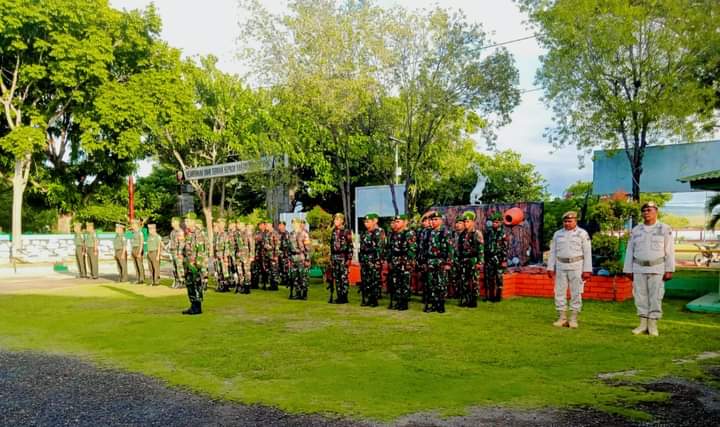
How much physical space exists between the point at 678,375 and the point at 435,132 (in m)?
12.0

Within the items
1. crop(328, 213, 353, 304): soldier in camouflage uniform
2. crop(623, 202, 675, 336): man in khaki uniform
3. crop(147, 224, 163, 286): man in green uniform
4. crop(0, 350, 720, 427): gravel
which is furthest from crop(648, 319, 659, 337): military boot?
crop(147, 224, 163, 286): man in green uniform

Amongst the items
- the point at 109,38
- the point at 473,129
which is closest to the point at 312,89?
the point at 473,129

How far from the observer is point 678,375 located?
5680 millimetres

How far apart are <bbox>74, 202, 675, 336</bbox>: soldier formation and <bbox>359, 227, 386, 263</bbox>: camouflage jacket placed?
2 centimetres

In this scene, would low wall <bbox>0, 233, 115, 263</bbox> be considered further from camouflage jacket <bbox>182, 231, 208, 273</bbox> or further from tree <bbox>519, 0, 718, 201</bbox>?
tree <bbox>519, 0, 718, 201</bbox>

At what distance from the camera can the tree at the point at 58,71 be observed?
2392 centimetres

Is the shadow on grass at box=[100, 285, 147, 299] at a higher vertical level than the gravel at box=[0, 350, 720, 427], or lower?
higher

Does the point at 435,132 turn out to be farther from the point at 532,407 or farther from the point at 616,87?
the point at 532,407

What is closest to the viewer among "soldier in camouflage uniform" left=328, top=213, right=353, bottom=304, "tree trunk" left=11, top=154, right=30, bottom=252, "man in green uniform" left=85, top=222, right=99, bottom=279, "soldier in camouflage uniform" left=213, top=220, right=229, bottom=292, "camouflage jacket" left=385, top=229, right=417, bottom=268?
"camouflage jacket" left=385, top=229, right=417, bottom=268

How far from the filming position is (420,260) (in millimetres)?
10812

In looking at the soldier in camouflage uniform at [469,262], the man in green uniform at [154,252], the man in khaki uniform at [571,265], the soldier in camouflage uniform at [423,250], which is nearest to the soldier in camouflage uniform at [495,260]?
the soldier in camouflage uniform at [469,262]

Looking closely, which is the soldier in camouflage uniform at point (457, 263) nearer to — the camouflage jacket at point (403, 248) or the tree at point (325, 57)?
the camouflage jacket at point (403, 248)

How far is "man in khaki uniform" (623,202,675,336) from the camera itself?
7.75 metres

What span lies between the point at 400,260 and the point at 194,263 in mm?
3797
